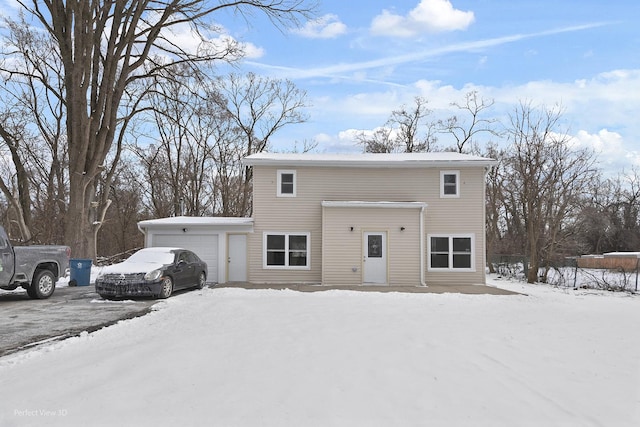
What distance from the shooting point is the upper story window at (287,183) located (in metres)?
18.3

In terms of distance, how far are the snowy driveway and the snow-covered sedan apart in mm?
329

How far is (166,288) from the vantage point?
12734 millimetres

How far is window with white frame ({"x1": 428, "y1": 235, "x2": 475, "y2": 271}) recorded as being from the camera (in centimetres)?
1794

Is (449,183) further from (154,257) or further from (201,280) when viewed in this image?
(154,257)

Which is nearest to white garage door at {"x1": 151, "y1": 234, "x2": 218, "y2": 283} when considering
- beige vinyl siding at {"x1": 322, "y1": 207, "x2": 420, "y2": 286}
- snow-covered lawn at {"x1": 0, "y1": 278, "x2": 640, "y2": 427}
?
beige vinyl siding at {"x1": 322, "y1": 207, "x2": 420, "y2": 286}

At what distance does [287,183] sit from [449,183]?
626 cm

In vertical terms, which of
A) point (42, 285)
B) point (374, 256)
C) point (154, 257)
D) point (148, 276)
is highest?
point (154, 257)

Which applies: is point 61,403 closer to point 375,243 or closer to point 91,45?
point 375,243

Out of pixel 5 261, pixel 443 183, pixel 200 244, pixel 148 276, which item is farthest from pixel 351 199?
pixel 5 261

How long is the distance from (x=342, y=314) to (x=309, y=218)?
8393 millimetres

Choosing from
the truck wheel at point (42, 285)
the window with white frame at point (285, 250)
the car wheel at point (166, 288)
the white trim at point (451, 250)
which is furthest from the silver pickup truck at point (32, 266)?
the white trim at point (451, 250)

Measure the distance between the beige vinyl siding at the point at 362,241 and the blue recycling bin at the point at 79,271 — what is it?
8.16m

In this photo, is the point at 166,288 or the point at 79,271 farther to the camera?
the point at 79,271

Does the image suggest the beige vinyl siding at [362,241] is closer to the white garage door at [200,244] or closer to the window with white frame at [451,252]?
the window with white frame at [451,252]
